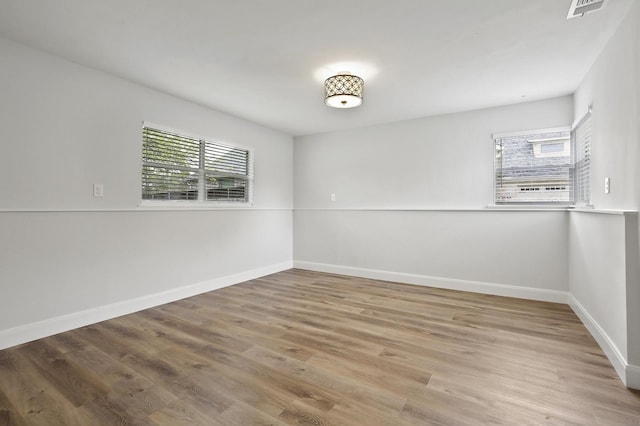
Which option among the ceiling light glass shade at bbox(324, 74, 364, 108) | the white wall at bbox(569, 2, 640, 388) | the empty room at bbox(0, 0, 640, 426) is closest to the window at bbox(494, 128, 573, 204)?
the empty room at bbox(0, 0, 640, 426)

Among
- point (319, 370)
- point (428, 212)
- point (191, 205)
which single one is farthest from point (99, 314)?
point (428, 212)

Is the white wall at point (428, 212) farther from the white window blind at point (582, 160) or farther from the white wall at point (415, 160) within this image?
the white window blind at point (582, 160)

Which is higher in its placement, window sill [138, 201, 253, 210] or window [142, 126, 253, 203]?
window [142, 126, 253, 203]

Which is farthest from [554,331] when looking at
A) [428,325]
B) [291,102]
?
[291,102]

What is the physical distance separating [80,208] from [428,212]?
4.06m

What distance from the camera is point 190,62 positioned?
9.30 ft

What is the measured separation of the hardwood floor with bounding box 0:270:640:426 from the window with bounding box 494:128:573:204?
136cm

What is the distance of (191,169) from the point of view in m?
3.90

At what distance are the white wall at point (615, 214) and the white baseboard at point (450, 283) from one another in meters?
0.63

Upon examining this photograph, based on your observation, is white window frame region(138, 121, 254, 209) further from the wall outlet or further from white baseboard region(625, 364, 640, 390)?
white baseboard region(625, 364, 640, 390)

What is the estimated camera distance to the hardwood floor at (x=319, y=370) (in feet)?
5.39

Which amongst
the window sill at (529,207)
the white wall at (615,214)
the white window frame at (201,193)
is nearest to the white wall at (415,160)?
the window sill at (529,207)

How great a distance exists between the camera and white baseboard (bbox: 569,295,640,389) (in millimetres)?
1883

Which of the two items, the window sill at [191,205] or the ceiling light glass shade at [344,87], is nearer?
the ceiling light glass shade at [344,87]
